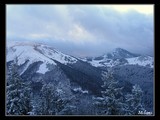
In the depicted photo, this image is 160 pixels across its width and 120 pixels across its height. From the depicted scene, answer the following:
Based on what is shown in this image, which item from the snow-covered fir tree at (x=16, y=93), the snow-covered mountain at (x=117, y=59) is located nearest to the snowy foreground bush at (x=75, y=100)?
the snow-covered fir tree at (x=16, y=93)

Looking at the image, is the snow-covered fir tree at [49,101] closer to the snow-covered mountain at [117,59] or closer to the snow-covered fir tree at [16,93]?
the snow-covered fir tree at [16,93]

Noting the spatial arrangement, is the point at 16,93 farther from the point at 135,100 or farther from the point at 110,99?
the point at 135,100

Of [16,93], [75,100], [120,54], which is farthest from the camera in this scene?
[120,54]

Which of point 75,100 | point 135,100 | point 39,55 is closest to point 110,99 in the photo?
point 135,100

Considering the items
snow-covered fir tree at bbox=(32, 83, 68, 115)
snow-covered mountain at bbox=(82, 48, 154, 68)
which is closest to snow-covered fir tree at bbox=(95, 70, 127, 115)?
snow-covered mountain at bbox=(82, 48, 154, 68)

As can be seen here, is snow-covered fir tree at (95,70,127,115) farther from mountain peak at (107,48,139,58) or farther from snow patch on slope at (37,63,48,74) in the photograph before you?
snow patch on slope at (37,63,48,74)
